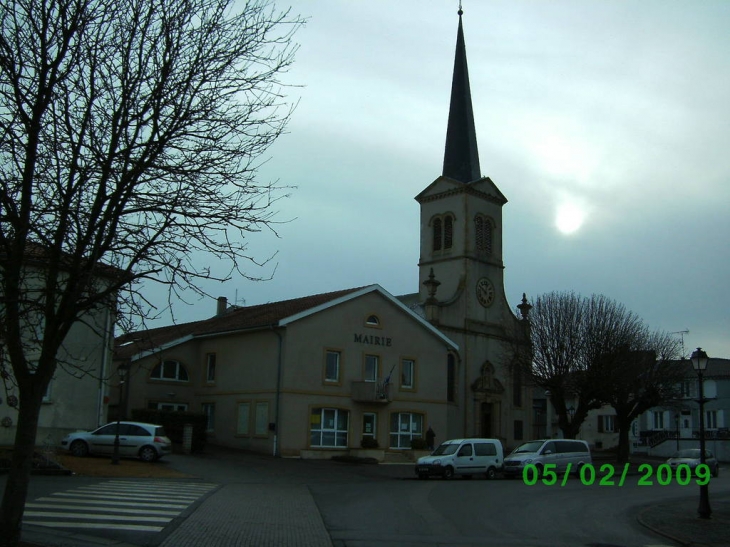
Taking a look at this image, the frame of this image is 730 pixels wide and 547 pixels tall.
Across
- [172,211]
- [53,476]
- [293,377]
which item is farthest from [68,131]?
[293,377]

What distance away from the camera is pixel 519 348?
47.9 metres

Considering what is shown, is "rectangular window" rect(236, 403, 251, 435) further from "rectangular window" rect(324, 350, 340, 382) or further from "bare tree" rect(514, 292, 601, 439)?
"bare tree" rect(514, 292, 601, 439)

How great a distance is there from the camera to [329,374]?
38969 millimetres

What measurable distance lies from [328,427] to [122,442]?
39.4 ft

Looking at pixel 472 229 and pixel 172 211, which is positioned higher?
pixel 472 229

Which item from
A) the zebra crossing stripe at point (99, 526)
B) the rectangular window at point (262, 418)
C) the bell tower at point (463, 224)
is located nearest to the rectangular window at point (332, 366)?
the rectangular window at point (262, 418)

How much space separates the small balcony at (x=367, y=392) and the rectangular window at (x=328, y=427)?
98cm

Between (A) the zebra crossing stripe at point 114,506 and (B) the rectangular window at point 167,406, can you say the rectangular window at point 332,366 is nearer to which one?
(B) the rectangular window at point 167,406

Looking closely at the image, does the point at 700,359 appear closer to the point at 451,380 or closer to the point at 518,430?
the point at 451,380

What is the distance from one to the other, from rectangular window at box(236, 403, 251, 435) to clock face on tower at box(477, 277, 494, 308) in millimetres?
22122

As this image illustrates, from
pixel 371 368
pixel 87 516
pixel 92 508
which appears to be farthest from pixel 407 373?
pixel 87 516

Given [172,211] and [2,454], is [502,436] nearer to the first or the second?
[2,454]

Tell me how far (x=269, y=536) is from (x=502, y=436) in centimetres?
4348

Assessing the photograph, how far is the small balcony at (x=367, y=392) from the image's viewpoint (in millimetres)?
39156
